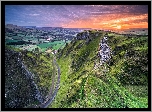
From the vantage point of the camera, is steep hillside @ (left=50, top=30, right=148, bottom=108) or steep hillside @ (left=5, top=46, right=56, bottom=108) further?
steep hillside @ (left=50, top=30, right=148, bottom=108)

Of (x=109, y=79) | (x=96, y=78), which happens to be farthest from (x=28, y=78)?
(x=109, y=79)

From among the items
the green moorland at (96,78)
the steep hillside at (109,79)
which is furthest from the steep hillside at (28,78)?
the steep hillside at (109,79)

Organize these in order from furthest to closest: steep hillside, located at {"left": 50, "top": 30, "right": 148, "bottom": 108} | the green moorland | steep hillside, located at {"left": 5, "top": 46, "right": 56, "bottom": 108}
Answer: the green moorland, steep hillside, located at {"left": 50, "top": 30, "right": 148, "bottom": 108}, steep hillside, located at {"left": 5, "top": 46, "right": 56, "bottom": 108}

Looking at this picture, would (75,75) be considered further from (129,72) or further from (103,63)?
(129,72)

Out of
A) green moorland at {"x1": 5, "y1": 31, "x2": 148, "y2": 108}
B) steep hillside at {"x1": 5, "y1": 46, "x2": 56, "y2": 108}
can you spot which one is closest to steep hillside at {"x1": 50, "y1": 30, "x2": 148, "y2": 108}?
green moorland at {"x1": 5, "y1": 31, "x2": 148, "y2": 108}

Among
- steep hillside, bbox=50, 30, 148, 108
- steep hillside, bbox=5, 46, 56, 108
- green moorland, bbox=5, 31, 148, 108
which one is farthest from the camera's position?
green moorland, bbox=5, 31, 148, 108

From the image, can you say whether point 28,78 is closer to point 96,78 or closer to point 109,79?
point 96,78

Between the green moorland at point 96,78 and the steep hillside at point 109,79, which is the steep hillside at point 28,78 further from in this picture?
the steep hillside at point 109,79

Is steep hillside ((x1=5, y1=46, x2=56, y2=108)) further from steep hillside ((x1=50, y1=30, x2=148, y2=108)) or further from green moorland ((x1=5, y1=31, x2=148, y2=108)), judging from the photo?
steep hillside ((x1=50, y1=30, x2=148, y2=108))

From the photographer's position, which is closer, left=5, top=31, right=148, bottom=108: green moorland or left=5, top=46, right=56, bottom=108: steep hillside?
left=5, top=46, right=56, bottom=108: steep hillside
